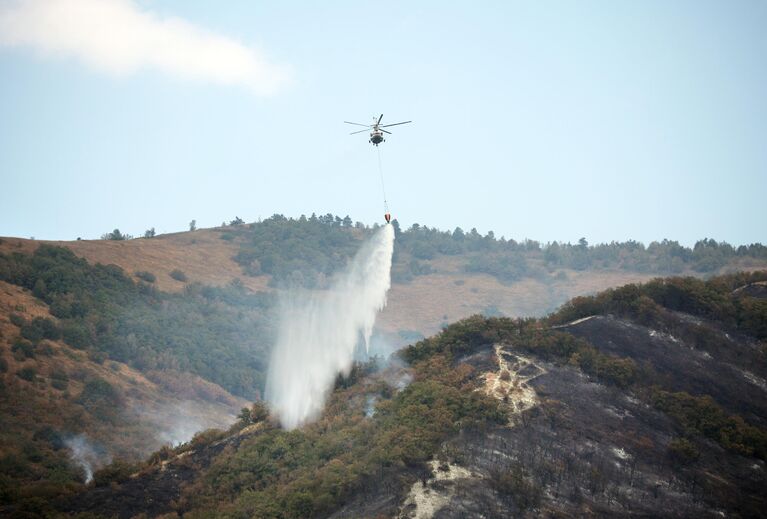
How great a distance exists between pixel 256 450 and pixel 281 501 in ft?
35.0

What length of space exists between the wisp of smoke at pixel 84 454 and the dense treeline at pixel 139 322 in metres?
16.4

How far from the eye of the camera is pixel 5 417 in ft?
261

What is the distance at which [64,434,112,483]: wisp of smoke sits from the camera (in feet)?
258

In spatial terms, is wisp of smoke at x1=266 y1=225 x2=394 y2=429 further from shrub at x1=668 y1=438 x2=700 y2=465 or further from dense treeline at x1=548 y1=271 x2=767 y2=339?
shrub at x1=668 y1=438 x2=700 y2=465

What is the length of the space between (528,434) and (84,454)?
4958cm

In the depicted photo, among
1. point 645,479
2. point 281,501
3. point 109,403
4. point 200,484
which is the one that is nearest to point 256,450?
point 200,484

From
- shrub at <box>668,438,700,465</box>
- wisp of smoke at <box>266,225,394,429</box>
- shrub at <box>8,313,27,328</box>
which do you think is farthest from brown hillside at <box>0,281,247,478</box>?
shrub at <box>668,438,700,465</box>

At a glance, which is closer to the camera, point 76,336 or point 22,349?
point 22,349

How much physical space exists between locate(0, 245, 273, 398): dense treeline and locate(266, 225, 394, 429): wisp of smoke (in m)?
35.1

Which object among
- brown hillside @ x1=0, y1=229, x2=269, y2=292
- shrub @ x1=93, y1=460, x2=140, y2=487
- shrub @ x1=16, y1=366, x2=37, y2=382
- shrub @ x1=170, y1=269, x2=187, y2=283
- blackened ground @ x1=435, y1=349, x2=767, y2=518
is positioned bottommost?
shrub @ x1=93, y1=460, x2=140, y2=487

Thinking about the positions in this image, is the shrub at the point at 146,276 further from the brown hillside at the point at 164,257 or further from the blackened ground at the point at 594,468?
the blackened ground at the point at 594,468

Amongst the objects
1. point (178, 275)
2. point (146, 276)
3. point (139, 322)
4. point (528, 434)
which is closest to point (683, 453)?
point (528, 434)

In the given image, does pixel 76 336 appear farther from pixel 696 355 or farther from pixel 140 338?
pixel 696 355

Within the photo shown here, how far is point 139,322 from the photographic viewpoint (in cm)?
12669
